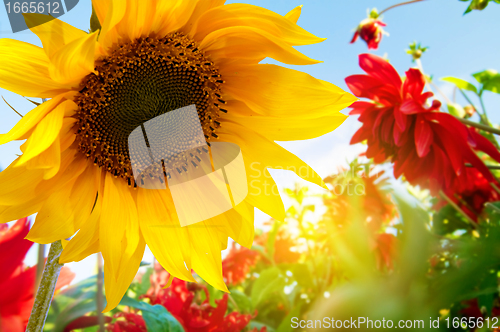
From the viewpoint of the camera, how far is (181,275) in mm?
321

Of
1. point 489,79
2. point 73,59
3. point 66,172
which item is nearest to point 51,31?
point 73,59

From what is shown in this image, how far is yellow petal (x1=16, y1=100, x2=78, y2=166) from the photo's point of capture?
0.24 m

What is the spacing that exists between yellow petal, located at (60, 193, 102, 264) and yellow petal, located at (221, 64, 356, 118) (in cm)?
21

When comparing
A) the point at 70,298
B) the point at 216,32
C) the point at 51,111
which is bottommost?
the point at 70,298

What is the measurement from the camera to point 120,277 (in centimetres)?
30

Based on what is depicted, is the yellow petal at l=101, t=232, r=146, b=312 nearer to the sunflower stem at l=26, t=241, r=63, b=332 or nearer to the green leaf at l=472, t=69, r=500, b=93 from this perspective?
the sunflower stem at l=26, t=241, r=63, b=332

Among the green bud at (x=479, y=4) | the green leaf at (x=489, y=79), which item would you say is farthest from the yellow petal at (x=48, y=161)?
the green leaf at (x=489, y=79)

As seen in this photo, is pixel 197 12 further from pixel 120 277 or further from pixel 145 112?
pixel 120 277

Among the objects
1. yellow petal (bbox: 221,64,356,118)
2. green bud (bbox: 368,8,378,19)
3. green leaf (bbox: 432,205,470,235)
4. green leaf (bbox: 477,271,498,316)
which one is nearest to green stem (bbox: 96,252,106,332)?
yellow petal (bbox: 221,64,356,118)

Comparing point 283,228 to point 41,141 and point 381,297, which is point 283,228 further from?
point 41,141

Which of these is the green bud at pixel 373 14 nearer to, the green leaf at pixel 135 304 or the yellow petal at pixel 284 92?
the yellow petal at pixel 284 92

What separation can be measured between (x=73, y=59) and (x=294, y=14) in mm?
205

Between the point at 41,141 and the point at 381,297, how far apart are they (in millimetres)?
525

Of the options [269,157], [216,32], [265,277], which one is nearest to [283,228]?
[265,277]
